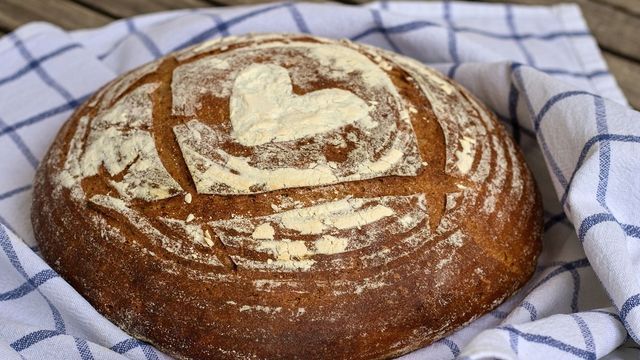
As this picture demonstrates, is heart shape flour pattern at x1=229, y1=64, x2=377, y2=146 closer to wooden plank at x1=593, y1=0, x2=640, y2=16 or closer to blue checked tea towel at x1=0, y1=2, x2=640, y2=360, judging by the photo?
blue checked tea towel at x1=0, y1=2, x2=640, y2=360

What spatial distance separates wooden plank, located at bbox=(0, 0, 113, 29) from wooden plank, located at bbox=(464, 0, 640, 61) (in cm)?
102

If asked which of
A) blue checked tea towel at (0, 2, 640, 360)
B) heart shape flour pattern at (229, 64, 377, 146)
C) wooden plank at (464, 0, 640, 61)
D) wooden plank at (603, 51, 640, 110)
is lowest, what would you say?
wooden plank at (603, 51, 640, 110)

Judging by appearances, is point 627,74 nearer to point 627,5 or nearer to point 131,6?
point 627,5

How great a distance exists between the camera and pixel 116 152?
1.36 m

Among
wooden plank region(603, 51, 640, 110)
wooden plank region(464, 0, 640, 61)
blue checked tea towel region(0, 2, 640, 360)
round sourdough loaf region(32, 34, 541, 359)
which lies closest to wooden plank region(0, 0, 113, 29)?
blue checked tea towel region(0, 2, 640, 360)

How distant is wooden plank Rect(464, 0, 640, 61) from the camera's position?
210cm

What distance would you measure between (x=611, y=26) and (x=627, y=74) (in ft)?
0.63

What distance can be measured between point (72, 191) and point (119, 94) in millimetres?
202

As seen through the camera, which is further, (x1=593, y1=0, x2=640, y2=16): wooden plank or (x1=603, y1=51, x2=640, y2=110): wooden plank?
(x1=593, y1=0, x2=640, y2=16): wooden plank

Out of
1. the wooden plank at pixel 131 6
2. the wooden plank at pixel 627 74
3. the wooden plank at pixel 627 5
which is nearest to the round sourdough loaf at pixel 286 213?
the wooden plank at pixel 627 74

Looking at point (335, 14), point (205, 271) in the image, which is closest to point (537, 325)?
point (205, 271)

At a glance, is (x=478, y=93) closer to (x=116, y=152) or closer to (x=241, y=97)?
(x=241, y=97)

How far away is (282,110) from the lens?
137cm

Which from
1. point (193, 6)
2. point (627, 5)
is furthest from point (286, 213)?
point (627, 5)
